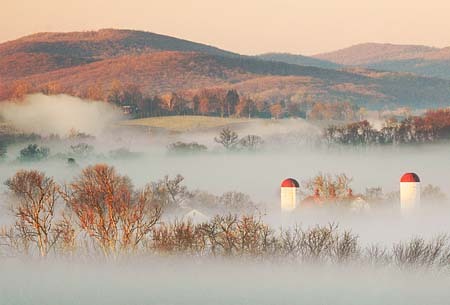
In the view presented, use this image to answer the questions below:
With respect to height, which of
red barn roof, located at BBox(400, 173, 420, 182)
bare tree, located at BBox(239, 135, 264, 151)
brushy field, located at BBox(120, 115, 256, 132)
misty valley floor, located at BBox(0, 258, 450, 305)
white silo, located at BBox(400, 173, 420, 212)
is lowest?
misty valley floor, located at BBox(0, 258, 450, 305)

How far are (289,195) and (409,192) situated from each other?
7888 mm

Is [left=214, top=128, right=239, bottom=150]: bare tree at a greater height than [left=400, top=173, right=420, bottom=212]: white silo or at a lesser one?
greater

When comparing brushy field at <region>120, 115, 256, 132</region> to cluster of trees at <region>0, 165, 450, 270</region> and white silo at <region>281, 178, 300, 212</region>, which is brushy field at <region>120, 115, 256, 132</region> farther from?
cluster of trees at <region>0, 165, 450, 270</region>

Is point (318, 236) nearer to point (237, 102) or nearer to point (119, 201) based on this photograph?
point (119, 201)

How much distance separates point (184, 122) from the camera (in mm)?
176500

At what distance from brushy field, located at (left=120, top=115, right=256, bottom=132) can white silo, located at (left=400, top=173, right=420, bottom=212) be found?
4114 cm

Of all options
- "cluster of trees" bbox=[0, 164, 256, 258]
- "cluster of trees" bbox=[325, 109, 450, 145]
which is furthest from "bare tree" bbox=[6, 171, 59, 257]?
"cluster of trees" bbox=[325, 109, 450, 145]

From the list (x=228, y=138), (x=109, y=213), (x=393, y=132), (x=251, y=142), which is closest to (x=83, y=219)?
(x=109, y=213)

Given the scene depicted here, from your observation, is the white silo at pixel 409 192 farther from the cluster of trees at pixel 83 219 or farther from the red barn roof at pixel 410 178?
the cluster of trees at pixel 83 219

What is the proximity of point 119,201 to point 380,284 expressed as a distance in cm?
1773

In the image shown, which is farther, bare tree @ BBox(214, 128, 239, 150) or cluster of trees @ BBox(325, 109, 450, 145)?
bare tree @ BBox(214, 128, 239, 150)

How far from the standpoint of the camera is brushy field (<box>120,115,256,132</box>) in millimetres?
175250

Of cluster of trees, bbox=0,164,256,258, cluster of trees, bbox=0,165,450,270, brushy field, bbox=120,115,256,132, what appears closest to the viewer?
cluster of trees, bbox=0,165,450,270

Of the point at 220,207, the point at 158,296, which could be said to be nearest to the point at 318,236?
the point at 158,296
